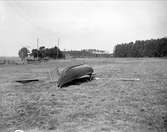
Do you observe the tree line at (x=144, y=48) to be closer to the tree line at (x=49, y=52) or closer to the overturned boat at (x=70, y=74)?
the tree line at (x=49, y=52)

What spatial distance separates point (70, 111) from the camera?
20.1ft

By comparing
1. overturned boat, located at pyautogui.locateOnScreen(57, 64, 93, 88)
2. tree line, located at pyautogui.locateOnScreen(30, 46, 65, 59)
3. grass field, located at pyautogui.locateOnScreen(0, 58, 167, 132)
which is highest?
tree line, located at pyautogui.locateOnScreen(30, 46, 65, 59)

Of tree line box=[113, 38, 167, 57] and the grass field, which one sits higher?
tree line box=[113, 38, 167, 57]

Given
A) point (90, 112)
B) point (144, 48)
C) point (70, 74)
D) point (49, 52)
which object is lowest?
point (90, 112)

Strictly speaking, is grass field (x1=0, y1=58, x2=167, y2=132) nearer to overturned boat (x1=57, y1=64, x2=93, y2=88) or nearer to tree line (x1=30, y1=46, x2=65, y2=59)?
overturned boat (x1=57, y1=64, x2=93, y2=88)

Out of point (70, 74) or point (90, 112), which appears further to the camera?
point (70, 74)

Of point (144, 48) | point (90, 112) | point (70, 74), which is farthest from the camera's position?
point (144, 48)

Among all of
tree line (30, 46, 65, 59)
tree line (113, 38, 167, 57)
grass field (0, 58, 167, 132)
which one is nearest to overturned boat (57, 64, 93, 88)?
grass field (0, 58, 167, 132)

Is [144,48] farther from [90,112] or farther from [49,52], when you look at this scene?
[90,112]

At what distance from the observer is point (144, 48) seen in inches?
3489

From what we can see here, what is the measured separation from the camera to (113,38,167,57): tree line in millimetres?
75750

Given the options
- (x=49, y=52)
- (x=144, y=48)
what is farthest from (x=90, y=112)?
(x=144, y=48)

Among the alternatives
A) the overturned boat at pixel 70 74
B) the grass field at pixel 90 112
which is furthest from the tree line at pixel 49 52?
the grass field at pixel 90 112

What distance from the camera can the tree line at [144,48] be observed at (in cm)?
7575
